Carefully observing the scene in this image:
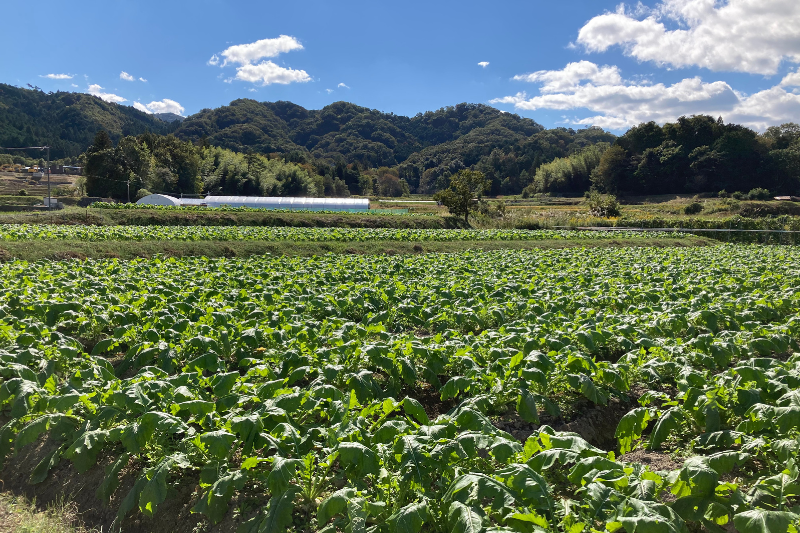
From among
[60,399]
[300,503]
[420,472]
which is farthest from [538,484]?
[60,399]

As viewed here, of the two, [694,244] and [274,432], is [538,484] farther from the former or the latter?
[694,244]

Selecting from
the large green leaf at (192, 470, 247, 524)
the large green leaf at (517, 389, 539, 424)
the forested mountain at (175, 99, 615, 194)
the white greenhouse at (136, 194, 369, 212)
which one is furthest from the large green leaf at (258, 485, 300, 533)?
the forested mountain at (175, 99, 615, 194)

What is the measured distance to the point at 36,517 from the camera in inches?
156

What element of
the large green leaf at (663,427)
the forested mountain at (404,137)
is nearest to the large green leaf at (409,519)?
the large green leaf at (663,427)

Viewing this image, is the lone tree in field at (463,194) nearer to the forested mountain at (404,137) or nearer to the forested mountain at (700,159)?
the forested mountain at (700,159)

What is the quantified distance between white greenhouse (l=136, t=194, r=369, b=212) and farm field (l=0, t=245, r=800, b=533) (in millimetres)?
46462

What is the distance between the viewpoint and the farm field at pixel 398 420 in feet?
9.69

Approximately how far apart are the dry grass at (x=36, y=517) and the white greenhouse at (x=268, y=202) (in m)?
50.0

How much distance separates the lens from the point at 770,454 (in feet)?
12.5

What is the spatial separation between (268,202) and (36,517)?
5366 cm

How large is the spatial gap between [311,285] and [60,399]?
21.9 feet

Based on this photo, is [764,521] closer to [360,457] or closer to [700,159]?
[360,457]

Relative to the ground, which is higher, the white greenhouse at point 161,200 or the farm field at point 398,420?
the white greenhouse at point 161,200

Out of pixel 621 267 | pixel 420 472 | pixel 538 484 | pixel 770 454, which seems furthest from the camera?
pixel 621 267
